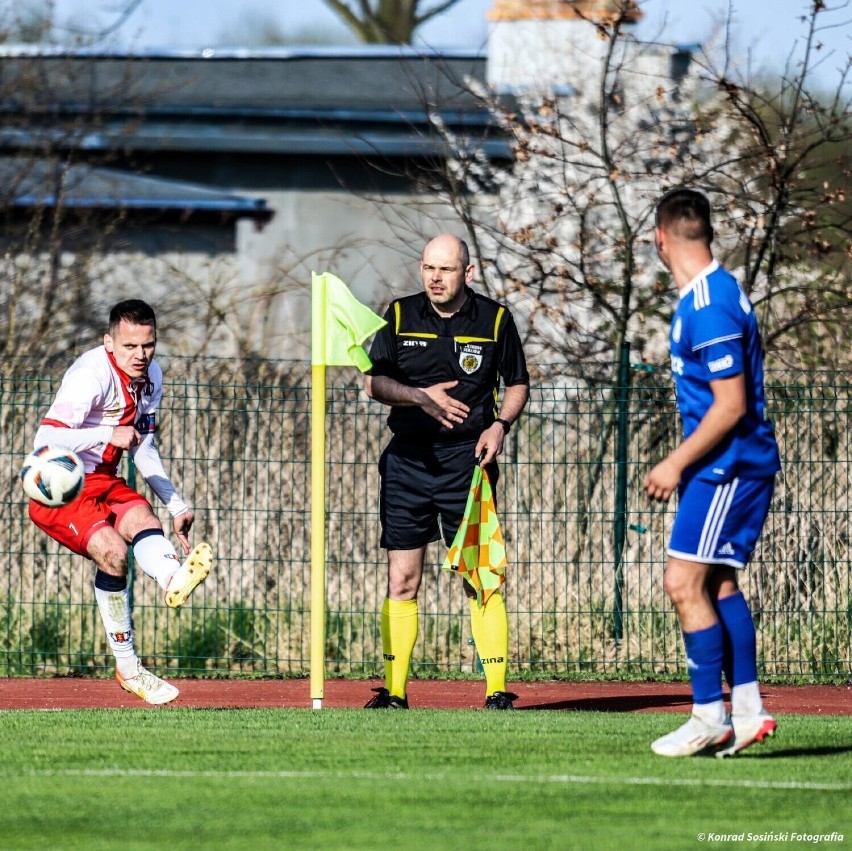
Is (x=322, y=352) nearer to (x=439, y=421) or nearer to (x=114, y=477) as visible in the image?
(x=439, y=421)

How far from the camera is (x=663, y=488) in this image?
19.2ft

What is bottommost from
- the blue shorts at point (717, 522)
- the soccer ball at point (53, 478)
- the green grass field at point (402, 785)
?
the green grass field at point (402, 785)

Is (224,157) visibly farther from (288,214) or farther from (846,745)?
(846,745)

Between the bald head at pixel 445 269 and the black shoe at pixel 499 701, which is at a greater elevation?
the bald head at pixel 445 269

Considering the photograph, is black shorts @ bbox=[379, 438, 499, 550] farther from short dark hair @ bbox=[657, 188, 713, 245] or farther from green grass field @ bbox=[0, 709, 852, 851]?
short dark hair @ bbox=[657, 188, 713, 245]

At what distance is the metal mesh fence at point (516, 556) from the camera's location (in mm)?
11133

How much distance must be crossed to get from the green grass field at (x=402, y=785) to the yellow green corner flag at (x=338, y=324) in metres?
1.98

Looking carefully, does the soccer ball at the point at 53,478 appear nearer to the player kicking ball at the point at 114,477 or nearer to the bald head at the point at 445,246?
the player kicking ball at the point at 114,477

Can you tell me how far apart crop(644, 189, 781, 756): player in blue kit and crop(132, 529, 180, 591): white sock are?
2.84 metres

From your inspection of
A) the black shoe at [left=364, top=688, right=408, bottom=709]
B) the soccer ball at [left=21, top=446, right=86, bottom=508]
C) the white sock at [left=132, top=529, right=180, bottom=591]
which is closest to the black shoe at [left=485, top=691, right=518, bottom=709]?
the black shoe at [left=364, top=688, right=408, bottom=709]

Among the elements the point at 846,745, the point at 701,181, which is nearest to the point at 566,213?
the point at 701,181

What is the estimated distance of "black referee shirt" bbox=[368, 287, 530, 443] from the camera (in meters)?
8.13

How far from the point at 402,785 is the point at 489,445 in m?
2.76

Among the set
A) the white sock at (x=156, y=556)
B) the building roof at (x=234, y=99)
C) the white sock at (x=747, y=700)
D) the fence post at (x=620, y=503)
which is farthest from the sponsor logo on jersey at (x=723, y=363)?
the building roof at (x=234, y=99)
